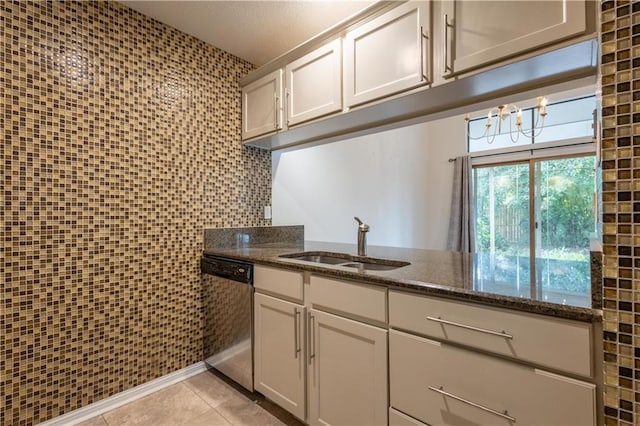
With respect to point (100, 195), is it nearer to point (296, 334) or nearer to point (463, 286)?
point (296, 334)

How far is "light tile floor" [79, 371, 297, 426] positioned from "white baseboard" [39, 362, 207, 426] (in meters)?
0.03

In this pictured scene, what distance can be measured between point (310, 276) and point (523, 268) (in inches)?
Answer: 40.4

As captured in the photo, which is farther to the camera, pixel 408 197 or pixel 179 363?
pixel 408 197

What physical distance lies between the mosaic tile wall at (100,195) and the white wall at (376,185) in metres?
0.80

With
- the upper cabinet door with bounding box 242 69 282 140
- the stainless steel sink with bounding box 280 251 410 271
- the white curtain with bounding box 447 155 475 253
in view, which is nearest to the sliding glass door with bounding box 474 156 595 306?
the white curtain with bounding box 447 155 475 253

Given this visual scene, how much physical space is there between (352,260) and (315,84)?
3.83ft

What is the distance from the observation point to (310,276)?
62.7 inches

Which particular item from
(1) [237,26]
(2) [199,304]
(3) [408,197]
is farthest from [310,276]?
(3) [408,197]

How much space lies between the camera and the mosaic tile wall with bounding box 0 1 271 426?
1.58m

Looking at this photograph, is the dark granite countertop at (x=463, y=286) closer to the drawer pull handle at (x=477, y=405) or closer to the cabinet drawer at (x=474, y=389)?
the cabinet drawer at (x=474, y=389)

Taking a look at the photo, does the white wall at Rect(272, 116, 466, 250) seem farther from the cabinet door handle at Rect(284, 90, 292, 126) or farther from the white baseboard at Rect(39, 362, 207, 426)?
the white baseboard at Rect(39, 362, 207, 426)

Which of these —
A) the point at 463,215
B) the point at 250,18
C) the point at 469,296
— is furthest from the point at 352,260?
the point at 463,215

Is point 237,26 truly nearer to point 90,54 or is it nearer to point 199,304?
point 90,54

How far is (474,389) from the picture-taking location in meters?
1.05
